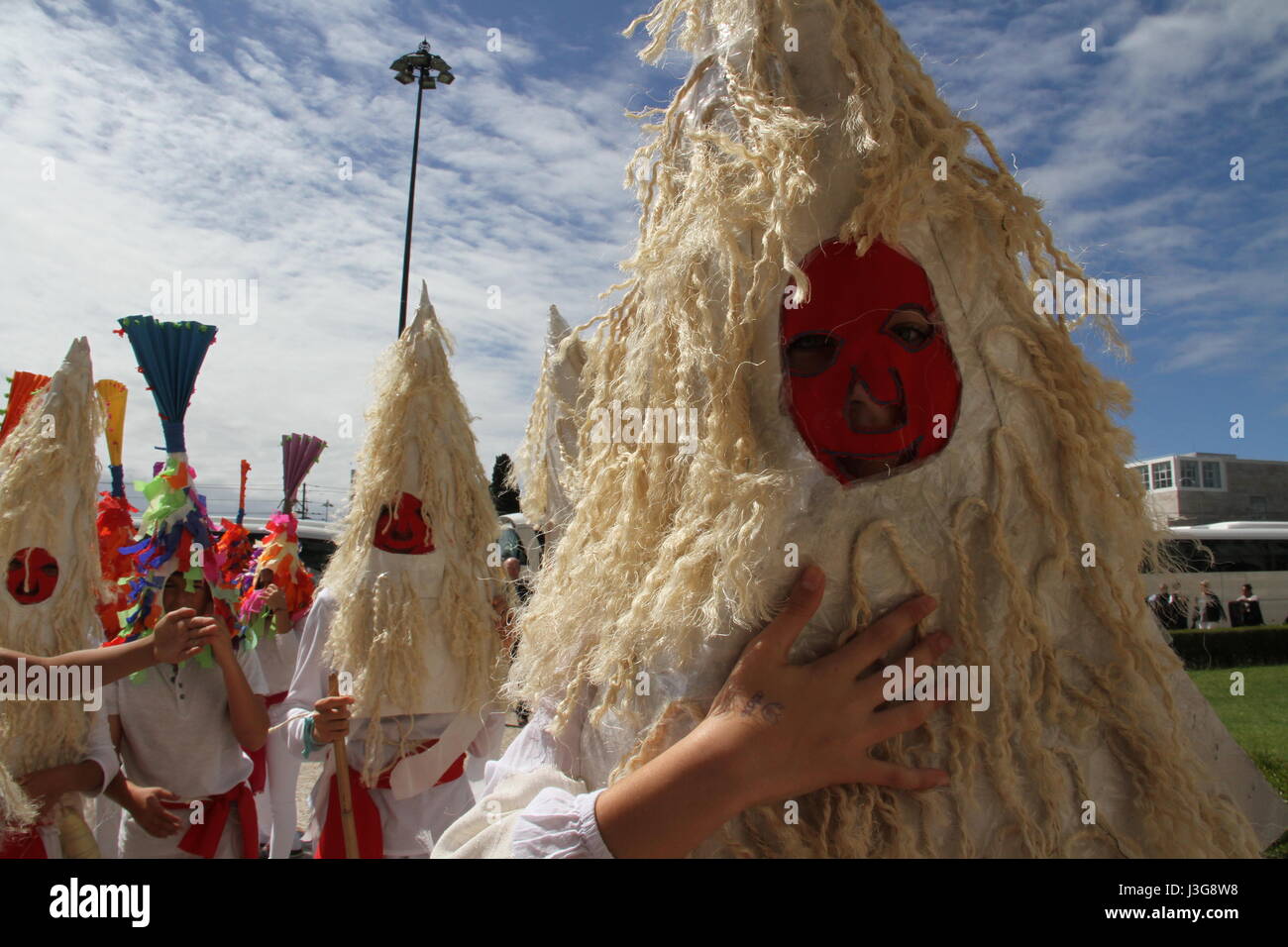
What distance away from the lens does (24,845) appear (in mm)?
2801

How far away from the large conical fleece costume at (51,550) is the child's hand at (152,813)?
10.7 inches

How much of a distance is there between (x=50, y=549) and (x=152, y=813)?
1090mm

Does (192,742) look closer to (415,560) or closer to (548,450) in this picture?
(415,560)

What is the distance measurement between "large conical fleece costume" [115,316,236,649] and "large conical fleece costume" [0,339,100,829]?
0.18 meters

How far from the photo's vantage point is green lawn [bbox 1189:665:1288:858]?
459cm

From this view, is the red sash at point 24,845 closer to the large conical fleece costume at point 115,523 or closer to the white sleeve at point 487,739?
the white sleeve at point 487,739

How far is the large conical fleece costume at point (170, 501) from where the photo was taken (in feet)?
11.0

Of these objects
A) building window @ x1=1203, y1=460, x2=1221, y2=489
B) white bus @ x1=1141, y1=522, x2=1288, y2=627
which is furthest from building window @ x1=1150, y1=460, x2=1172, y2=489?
white bus @ x1=1141, y1=522, x2=1288, y2=627
